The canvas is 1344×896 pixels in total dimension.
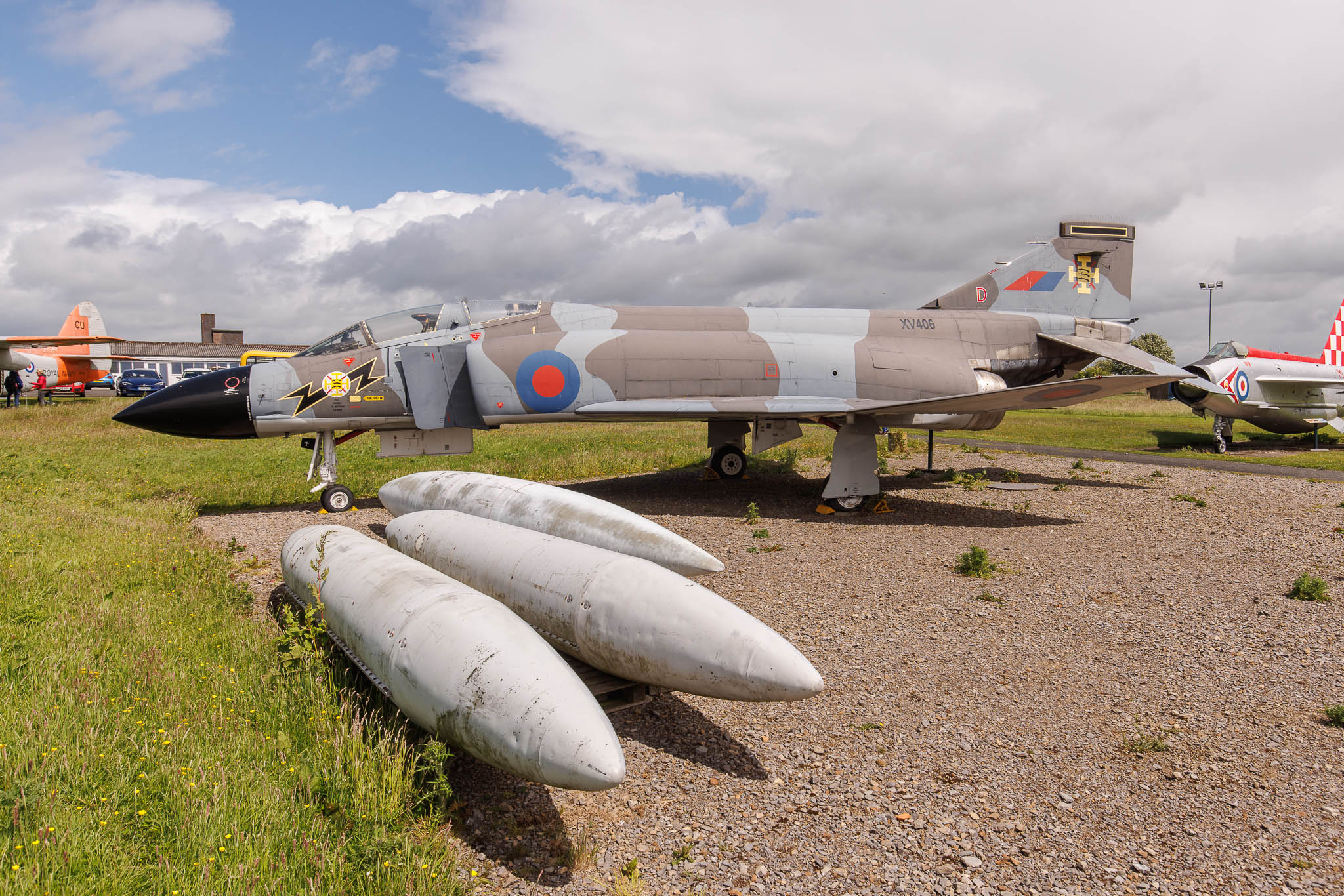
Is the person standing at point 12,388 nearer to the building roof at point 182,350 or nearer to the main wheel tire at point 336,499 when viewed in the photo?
the main wheel tire at point 336,499

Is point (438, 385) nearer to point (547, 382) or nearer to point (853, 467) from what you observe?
point (547, 382)

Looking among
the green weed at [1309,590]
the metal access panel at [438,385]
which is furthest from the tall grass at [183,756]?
the green weed at [1309,590]

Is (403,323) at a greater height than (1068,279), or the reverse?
(1068,279)

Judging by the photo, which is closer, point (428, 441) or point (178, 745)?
point (178, 745)

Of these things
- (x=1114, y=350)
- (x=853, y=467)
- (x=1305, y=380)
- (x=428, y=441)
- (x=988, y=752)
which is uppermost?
(x=1114, y=350)

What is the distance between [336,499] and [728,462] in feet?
24.6

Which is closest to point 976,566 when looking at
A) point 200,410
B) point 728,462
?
point 728,462

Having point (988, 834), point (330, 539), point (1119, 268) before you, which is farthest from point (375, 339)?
point (1119, 268)

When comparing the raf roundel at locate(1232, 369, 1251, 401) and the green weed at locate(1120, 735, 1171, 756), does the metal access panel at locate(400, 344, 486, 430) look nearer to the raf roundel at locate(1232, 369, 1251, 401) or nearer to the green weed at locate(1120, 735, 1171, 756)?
the green weed at locate(1120, 735, 1171, 756)

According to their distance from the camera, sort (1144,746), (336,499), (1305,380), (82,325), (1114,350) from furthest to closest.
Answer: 1. (82,325)
2. (1305,380)
3. (1114,350)
4. (336,499)
5. (1144,746)

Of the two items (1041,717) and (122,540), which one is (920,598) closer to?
(1041,717)

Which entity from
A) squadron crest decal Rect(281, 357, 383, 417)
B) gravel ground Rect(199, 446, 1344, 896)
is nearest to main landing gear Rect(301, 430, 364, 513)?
squadron crest decal Rect(281, 357, 383, 417)

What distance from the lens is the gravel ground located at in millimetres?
3408

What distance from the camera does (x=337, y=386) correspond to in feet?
36.0
